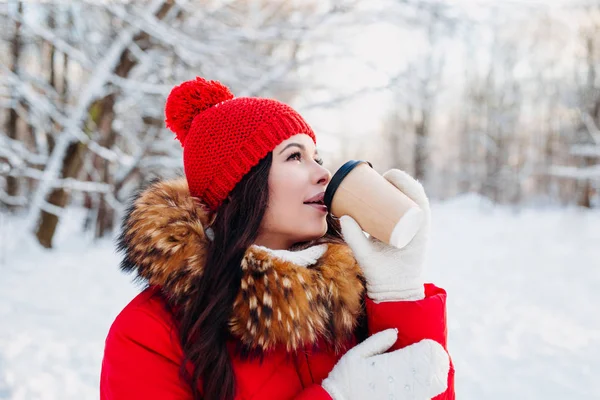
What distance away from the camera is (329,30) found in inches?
197

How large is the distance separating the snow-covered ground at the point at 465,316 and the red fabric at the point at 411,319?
96.0 inches

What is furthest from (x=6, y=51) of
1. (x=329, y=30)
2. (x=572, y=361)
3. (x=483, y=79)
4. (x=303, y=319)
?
(x=483, y=79)

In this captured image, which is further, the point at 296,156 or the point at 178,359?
the point at 296,156

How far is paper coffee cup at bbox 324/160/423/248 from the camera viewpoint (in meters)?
1.38

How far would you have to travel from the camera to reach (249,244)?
148 cm

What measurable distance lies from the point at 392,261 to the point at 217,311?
1.83ft

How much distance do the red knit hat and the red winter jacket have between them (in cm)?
19

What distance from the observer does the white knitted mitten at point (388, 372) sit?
1.33 metres

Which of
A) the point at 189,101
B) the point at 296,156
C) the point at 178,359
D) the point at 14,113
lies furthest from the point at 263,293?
the point at 14,113

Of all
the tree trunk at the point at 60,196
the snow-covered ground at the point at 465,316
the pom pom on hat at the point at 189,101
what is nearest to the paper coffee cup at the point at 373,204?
the pom pom on hat at the point at 189,101

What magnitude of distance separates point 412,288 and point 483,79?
25.7 meters

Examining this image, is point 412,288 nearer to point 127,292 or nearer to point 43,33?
point 43,33

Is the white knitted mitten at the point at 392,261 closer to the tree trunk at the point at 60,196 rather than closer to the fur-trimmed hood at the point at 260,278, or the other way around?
the fur-trimmed hood at the point at 260,278

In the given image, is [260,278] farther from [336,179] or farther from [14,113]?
[14,113]
